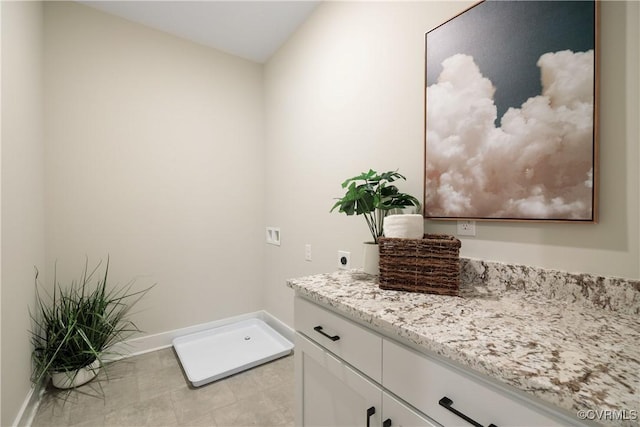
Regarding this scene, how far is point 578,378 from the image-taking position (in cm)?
48

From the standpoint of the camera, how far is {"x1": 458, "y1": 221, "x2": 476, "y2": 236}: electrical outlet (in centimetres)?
112

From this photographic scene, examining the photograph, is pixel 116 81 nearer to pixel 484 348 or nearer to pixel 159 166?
pixel 159 166

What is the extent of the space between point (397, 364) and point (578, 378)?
363 millimetres

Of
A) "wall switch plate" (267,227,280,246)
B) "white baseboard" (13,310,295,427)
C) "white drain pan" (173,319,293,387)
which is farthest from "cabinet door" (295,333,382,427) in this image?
"wall switch plate" (267,227,280,246)

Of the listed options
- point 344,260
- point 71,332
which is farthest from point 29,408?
point 344,260

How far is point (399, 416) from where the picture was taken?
0.72 m

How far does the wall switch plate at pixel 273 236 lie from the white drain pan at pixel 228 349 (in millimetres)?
747

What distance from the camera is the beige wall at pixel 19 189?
1.19 m

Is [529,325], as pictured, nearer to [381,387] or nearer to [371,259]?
[381,387]

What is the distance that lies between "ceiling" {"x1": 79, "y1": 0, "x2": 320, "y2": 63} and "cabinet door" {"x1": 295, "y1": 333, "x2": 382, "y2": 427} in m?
2.12

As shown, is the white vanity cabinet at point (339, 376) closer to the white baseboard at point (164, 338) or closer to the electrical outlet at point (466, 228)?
the electrical outlet at point (466, 228)

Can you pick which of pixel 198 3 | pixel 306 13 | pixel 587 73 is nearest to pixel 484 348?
pixel 587 73

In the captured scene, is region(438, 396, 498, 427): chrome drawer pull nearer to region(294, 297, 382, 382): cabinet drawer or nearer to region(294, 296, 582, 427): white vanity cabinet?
region(294, 296, 582, 427): white vanity cabinet

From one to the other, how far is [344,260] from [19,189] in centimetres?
172
